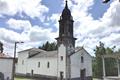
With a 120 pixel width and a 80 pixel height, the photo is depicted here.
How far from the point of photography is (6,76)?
2244 centimetres

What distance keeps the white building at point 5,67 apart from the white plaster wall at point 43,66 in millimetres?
17479

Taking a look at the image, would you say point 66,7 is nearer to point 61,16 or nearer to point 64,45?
point 61,16

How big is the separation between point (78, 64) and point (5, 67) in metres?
18.9

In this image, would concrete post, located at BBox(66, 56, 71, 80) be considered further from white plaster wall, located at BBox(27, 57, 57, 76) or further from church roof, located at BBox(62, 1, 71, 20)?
church roof, located at BBox(62, 1, 71, 20)

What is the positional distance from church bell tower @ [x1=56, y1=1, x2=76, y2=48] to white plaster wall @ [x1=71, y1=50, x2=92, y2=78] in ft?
7.53

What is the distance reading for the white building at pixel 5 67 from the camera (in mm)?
22152

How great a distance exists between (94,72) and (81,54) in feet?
34.1

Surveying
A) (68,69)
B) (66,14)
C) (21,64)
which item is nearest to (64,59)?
(68,69)

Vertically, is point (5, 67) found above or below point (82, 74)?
above

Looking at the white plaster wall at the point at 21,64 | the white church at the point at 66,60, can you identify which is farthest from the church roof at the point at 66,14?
the white plaster wall at the point at 21,64

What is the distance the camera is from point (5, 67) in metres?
22.4

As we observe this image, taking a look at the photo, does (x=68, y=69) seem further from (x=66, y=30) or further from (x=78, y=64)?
(x=66, y=30)

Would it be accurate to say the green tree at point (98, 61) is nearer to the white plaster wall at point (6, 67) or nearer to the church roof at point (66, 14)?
the church roof at point (66, 14)

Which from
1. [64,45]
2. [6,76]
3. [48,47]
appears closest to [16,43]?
[6,76]
